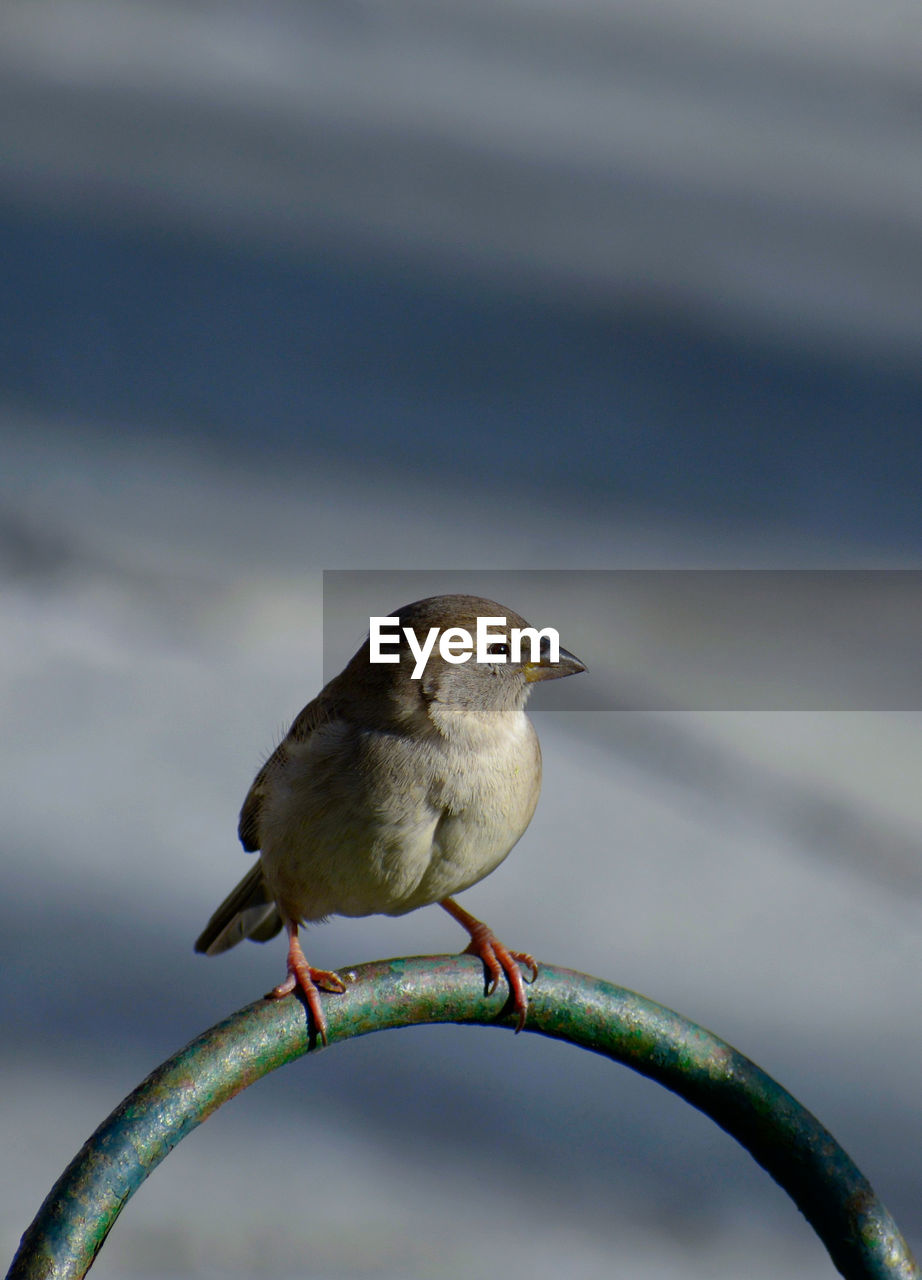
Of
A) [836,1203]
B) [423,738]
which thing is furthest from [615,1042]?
[423,738]

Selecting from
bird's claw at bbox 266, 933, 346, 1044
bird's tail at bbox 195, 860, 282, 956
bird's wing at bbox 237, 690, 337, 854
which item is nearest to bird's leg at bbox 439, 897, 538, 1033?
bird's claw at bbox 266, 933, 346, 1044

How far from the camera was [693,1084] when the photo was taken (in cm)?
142

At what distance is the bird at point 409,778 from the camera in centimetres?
182

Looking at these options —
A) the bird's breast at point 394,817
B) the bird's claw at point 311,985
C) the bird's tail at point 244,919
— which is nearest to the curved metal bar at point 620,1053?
the bird's claw at point 311,985

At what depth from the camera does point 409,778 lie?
72.9 inches

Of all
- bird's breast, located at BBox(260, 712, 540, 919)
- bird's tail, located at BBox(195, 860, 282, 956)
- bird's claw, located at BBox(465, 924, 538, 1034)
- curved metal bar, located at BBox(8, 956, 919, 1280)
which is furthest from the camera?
bird's tail, located at BBox(195, 860, 282, 956)

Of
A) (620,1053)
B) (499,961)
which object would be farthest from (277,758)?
(620,1053)

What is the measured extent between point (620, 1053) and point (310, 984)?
334 millimetres

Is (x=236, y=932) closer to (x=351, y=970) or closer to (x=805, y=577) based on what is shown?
(x=351, y=970)

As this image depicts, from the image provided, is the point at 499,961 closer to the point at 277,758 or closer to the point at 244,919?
the point at 277,758

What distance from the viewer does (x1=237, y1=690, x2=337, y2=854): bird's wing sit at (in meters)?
2.03

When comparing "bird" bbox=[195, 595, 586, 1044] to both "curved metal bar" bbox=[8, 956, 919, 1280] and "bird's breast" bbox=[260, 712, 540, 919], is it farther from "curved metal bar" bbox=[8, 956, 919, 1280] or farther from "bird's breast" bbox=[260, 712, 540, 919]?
"curved metal bar" bbox=[8, 956, 919, 1280]

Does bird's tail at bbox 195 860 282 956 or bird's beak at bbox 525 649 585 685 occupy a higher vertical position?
bird's beak at bbox 525 649 585 685

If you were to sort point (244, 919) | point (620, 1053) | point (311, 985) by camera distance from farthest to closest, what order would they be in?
1. point (244, 919)
2. point (311, 985)
3. point (620, 1053)
